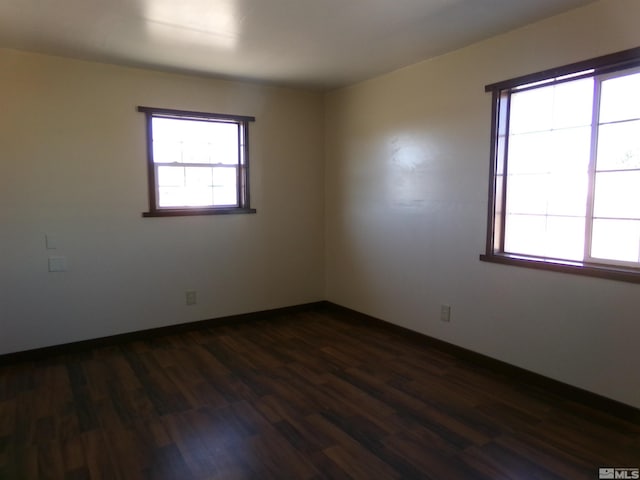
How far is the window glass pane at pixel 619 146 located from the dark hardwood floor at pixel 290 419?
1522 mm

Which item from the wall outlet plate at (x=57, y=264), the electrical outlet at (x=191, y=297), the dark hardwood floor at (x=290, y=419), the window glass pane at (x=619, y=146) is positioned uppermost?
the window glass pane at (x=619, y=146)

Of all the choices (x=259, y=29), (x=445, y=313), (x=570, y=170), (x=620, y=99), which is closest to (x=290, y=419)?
(x=445, y=313)

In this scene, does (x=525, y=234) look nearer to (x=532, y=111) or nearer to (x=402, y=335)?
(x=532, y=111)

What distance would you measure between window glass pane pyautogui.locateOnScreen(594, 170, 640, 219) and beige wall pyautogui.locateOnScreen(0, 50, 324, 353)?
296 centimetres

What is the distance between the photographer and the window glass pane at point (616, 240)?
8.36ft

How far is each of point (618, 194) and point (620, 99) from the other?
1.86ft

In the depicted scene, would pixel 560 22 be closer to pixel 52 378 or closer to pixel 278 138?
pixel 278 138

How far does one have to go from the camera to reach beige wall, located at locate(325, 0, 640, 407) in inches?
104

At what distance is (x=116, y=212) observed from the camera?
12.6 ft

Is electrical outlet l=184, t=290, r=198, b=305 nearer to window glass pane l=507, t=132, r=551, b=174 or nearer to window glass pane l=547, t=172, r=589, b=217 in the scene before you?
window glass pane l=507, t=132, r=551, b=174

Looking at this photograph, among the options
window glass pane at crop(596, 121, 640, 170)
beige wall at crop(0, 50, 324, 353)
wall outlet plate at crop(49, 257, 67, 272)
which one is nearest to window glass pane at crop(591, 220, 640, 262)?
window glass pane at crop(596, 121, 640, 170)

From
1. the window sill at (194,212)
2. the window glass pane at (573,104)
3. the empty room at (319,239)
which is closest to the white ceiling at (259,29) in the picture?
the empty room at (319,239)

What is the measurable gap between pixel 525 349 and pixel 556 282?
0.55m
